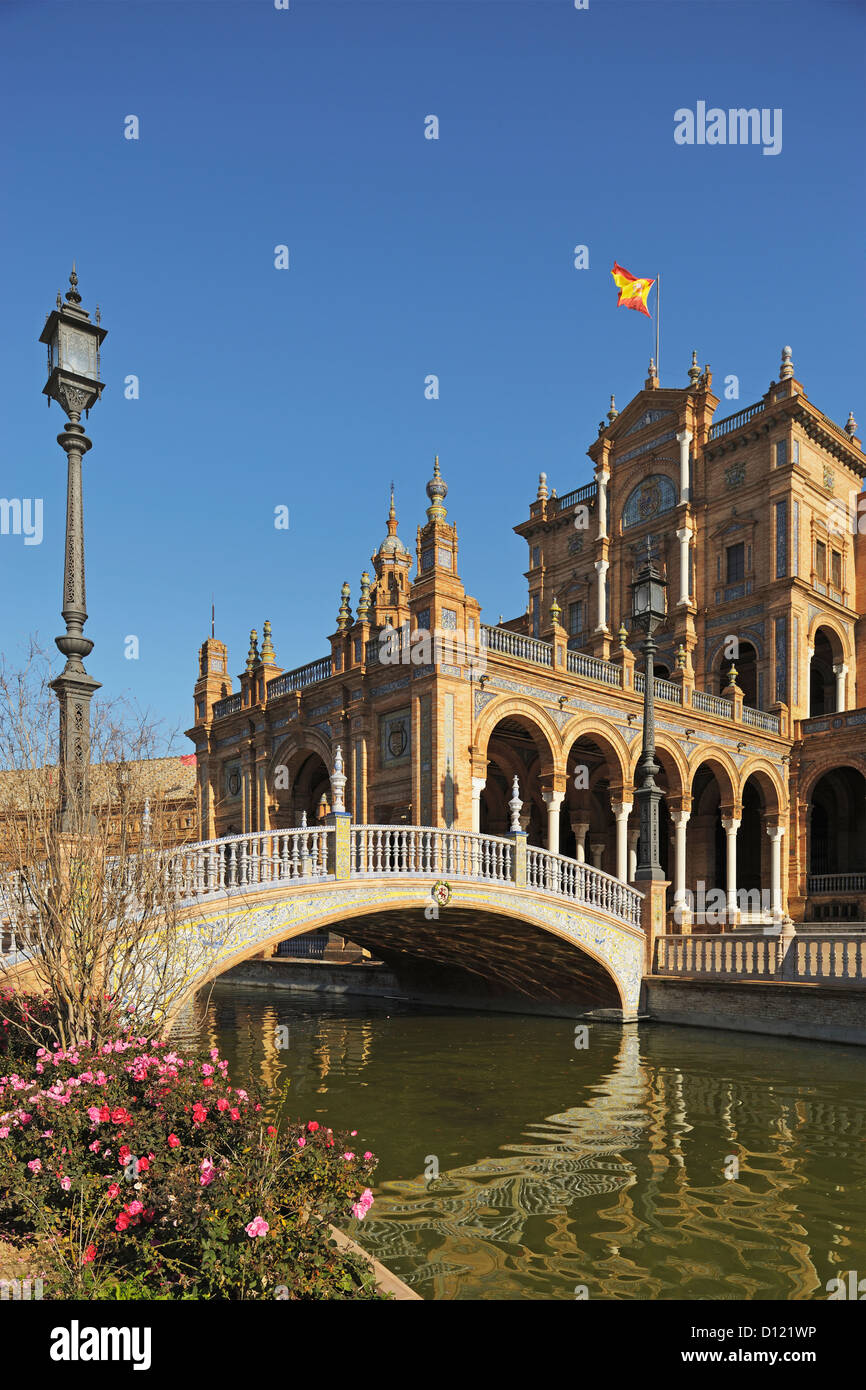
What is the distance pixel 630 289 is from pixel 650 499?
7.86 m

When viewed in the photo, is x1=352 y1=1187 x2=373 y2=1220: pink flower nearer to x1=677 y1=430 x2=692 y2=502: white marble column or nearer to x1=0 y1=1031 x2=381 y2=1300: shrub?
x1=0 y1=1031 x2=381 y2=1300: shrub

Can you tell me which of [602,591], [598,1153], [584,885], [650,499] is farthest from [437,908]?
[650,499]

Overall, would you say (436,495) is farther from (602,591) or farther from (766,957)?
(602,591)

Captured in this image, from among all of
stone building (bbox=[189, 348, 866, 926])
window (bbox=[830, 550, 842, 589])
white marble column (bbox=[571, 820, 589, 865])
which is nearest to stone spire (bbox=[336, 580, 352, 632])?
stone building (bbox=[189, 348, 866, 926])

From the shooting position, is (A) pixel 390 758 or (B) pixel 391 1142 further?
(A) pixel 390 758

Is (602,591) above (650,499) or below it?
below

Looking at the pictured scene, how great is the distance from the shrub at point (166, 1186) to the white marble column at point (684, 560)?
3144 cm

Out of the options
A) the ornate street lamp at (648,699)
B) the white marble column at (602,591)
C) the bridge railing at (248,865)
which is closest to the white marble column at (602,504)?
the white marble column at (602,591)

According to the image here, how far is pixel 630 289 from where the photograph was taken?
3403cm

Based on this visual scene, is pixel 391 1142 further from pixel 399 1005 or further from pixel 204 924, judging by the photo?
pixel 399 1005

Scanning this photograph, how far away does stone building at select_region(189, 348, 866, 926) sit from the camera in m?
23.7

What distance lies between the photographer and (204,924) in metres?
12.8
